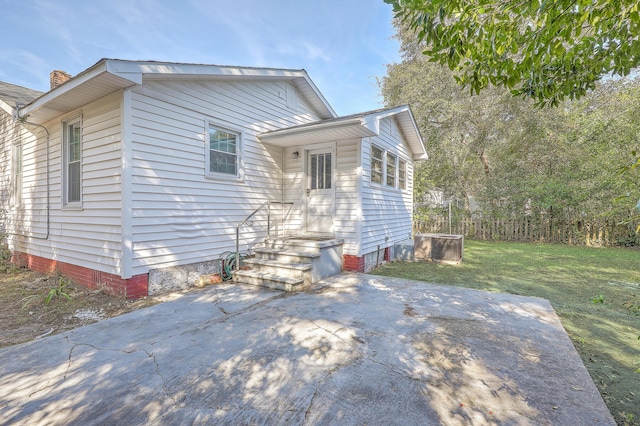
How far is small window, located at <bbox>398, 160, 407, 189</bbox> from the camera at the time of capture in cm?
930

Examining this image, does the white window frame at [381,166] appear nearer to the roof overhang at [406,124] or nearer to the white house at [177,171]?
the white house at [177,171]

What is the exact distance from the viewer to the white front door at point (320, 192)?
22.3 ft

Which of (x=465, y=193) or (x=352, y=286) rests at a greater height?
(x=465, y=193)

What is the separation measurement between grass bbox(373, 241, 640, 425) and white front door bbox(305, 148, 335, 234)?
1797 millimetres

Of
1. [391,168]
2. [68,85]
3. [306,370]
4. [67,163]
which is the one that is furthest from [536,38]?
[67,163]

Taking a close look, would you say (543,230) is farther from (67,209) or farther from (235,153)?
(67,209)

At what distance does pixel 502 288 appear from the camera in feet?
18.2

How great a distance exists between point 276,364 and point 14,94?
919 centimetres

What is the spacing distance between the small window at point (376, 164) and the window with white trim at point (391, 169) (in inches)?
26.3

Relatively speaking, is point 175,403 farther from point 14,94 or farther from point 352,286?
point 14,94

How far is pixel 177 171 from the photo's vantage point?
5.07 metres

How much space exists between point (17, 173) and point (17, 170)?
0.08 metres

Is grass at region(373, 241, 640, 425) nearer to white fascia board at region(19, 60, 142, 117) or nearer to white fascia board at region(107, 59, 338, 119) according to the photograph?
white fascia board at region(107, 59, 338, 119)

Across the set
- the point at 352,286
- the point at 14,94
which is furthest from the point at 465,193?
the point at 14,94
